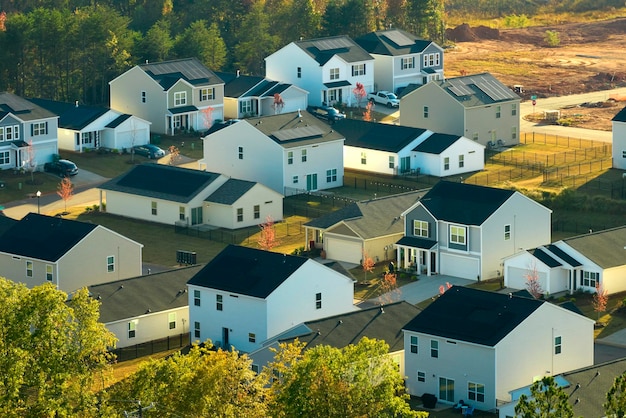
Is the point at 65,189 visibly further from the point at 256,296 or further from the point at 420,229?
the point at 256,296

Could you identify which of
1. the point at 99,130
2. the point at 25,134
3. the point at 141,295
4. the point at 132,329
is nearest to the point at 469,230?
the point at 141,295

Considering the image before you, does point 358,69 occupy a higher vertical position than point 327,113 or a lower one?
higher

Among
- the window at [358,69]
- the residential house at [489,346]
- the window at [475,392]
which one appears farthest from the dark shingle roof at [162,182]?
the window at [358,69]

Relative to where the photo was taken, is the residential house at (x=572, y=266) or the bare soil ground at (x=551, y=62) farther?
the bare soil ground at (x=551, y=62)

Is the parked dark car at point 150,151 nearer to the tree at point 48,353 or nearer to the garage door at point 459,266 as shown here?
the garage door at point 459,266

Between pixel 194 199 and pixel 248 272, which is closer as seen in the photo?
pixel 248 272
